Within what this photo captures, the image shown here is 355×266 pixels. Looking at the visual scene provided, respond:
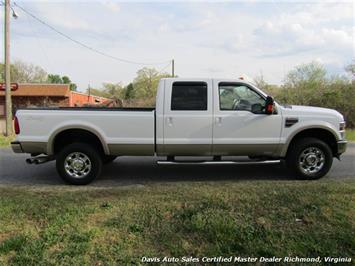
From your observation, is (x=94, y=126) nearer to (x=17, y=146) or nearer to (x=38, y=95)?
(x=17, y=146)

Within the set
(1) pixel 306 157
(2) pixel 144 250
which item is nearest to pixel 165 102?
(1) pixel 306 157

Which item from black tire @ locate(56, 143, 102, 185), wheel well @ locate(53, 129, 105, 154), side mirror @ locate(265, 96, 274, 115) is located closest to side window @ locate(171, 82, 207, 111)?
side mirror @ locate(265, 96, 274, 115)

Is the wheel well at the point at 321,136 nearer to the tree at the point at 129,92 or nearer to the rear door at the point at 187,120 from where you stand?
the rear door at the point at 187,120

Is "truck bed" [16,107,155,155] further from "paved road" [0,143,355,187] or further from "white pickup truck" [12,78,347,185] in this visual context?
"paved road" [0,143,355,187]

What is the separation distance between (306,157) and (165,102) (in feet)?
9.22

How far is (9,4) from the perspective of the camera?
1756 centimetres

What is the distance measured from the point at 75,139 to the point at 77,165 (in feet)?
1.75

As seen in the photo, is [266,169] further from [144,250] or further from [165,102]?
[144,250]

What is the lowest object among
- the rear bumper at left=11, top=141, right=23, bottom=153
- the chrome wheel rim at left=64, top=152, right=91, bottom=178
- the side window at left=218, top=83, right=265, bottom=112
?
the chrome wheel rim at left=64, top=152, right=91, bottom=178

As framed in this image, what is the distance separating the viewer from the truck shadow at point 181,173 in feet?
24.1

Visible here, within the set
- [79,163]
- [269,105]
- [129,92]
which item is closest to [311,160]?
[269,105]

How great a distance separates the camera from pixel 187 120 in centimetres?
685

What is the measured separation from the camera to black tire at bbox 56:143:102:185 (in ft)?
22.4

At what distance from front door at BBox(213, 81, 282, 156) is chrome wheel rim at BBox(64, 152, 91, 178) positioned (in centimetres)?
234
